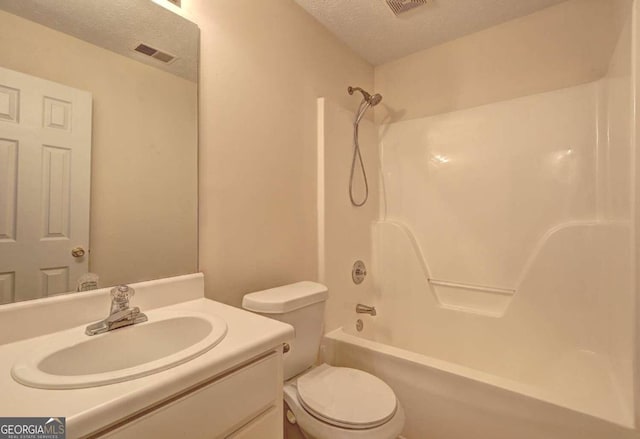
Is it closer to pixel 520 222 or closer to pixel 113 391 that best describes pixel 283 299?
pixel 113 391

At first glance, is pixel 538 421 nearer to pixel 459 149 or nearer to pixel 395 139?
pixel 459 149

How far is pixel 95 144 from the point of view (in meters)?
0.94

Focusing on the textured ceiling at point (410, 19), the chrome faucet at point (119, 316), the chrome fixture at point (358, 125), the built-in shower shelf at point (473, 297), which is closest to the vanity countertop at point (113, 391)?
the chrome faucet at point (119, 316)

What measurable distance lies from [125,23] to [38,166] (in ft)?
1.94

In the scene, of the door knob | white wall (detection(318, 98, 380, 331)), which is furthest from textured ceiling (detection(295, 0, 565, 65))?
the door knob

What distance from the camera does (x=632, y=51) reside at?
1.04m

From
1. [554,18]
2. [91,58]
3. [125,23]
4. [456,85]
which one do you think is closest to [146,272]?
[91,58]

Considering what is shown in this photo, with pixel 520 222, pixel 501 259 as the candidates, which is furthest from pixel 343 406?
pixel 520 222

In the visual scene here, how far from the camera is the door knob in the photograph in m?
0.90

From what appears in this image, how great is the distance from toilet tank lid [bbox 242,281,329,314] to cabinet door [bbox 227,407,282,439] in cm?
41

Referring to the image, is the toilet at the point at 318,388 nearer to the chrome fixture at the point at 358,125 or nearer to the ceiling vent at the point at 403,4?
the chrome fixture at the point at 358,125

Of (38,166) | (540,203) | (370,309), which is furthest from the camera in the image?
(370,309)

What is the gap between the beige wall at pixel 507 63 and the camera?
156cm

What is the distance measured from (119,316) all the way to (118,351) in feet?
0.33
